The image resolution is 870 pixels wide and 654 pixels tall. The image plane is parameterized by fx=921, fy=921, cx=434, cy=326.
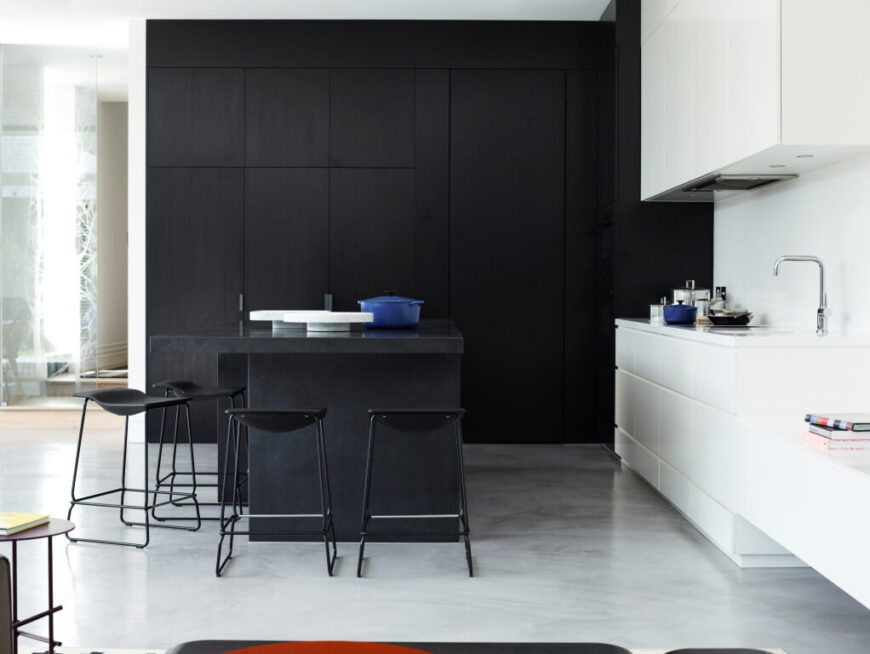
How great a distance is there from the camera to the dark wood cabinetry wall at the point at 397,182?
7.32 metres

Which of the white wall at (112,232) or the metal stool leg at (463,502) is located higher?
the white wall at (112,232)

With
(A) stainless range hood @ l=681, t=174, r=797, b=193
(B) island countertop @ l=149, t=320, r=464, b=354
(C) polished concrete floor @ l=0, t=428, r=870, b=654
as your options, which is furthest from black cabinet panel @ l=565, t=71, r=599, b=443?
(B) island countertop @ l=149, t=320, r=464, b=354

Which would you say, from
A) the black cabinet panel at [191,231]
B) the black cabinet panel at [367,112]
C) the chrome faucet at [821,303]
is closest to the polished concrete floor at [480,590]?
the chrome faucet at [821,303]

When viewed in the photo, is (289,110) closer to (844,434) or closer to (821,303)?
(821,303)

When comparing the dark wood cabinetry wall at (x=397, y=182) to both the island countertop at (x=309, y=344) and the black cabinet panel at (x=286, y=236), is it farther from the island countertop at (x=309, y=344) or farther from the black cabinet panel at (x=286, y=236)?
the island countertop at (x=309, y=344)

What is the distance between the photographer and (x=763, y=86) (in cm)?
427

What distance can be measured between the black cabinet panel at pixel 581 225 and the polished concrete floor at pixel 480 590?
2233 mm

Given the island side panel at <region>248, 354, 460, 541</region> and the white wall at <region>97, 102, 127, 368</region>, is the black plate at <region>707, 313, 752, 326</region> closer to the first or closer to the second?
the island side panel at <region>248, 354, 460, 541</region>

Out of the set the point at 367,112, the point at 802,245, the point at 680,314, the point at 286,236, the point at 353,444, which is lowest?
the point at 353,444

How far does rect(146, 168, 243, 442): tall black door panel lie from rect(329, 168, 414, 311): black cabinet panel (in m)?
0.79

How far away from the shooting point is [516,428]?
7406 millimetres

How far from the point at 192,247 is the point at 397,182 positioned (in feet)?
5.64

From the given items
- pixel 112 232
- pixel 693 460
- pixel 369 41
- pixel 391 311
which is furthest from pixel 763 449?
pixel 112 232

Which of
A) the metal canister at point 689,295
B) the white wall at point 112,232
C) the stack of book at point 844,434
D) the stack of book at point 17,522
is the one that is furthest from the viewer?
the white wall at point 112,232
